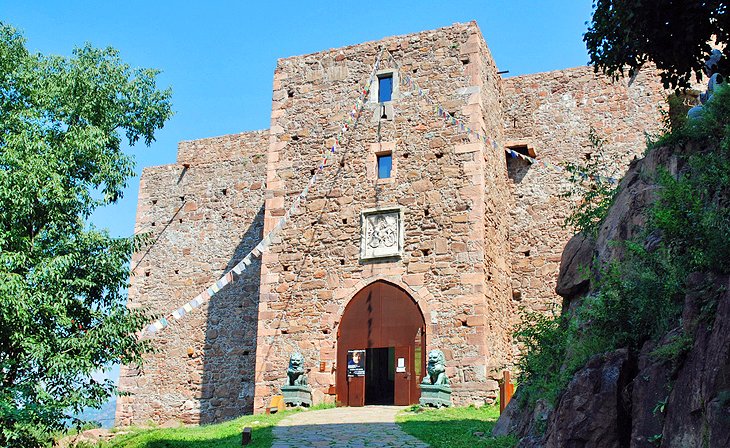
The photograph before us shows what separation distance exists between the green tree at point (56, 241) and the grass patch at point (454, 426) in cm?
495

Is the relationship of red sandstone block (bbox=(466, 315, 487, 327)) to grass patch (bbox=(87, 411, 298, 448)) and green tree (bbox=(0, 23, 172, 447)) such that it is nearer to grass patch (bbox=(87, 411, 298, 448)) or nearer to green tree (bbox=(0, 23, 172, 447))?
grass patch (bbox=(87, 411, 298, 448))

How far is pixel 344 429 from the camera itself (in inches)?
513

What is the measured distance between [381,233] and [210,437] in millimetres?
6269

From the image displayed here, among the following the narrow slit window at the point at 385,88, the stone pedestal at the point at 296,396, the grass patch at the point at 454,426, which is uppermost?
the narrow slit window at the point at 385,88

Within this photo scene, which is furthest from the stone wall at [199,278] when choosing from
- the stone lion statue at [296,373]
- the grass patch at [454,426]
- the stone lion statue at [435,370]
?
the grass patch at [454,426]

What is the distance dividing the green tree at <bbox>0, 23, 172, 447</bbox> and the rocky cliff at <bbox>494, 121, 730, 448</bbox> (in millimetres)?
7576

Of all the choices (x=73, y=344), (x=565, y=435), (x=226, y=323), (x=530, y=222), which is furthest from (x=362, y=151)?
(x=565, y=435)

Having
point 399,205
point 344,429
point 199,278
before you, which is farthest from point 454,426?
point 199,278

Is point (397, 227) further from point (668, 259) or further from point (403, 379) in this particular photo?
point (668, 259)

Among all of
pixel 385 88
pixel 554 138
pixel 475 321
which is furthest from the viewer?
pixel 554 138

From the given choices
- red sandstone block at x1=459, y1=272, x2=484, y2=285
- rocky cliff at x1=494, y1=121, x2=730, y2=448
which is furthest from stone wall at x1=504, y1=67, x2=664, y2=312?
rocky cliff at x1=494, y1=121, x2=730, y2=448

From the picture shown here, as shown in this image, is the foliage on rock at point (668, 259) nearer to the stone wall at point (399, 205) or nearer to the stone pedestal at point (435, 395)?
the stone pedestal at point (435, 395)

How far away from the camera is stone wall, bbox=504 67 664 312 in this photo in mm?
19406

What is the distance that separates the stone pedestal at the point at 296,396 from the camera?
1662 cm
